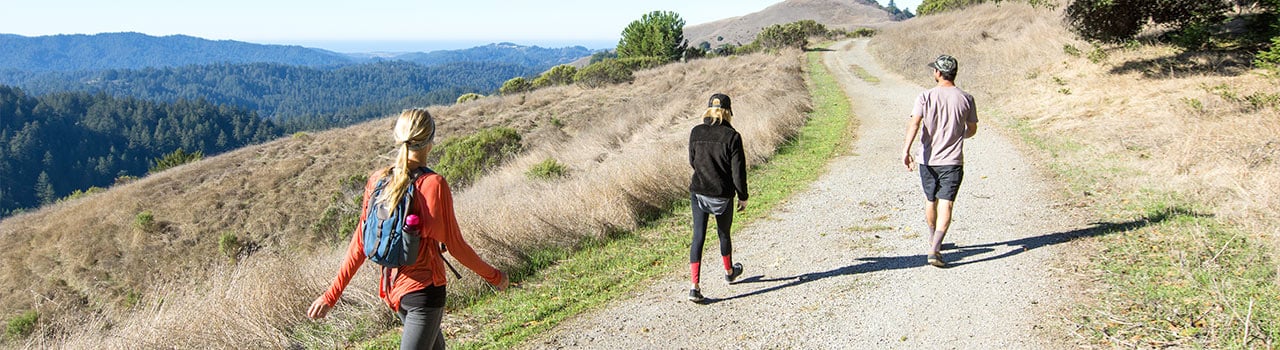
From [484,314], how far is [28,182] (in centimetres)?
14572

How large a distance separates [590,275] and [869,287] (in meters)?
2.34

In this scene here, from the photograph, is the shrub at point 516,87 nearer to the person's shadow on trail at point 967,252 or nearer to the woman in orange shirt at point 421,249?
the person's shadow on trail at point 967,252

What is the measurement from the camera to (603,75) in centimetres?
3844

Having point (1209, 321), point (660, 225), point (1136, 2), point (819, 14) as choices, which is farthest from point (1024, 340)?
point (819, 14)

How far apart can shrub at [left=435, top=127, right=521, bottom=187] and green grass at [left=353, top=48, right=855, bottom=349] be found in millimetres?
10294

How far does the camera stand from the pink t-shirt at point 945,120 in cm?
470

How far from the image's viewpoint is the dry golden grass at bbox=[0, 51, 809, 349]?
16.4ft

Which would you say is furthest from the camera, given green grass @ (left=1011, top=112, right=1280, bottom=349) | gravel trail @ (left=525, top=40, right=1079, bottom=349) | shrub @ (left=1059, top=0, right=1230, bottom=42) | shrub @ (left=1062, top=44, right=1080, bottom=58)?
shrub @ (left=1062, top=44, right=1080, bottom=58)

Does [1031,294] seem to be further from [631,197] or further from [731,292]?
[631,197]

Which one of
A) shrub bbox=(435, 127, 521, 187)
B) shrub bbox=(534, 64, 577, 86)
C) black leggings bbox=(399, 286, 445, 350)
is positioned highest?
black leggings bbox=(399, 286, 445, 350)

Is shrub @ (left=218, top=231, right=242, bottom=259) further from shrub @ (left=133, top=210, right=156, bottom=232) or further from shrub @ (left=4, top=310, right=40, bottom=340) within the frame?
shrub @ (left=4, top=310, right=40, bottom=340)

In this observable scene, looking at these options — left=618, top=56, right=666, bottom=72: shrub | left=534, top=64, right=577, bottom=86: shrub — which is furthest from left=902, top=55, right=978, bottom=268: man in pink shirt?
left=534, top=64, right=577, bottom=86: shrub

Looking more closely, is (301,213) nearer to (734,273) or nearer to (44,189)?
(734,273)

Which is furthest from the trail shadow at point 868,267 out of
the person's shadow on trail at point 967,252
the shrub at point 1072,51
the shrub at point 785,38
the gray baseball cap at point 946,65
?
the shrub at point 785,38
